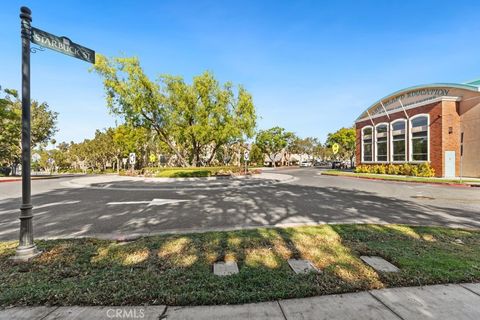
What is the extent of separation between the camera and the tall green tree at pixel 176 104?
2469 centimetres

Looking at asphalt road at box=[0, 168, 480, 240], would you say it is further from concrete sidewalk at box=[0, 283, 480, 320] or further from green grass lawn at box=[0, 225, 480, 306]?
concrete sidewalk at box=[0, 283, 480, 320]

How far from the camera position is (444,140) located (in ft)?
70.2

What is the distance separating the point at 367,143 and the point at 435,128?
9.04 m

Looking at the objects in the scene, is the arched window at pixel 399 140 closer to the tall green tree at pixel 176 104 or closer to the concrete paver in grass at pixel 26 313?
the tall green tree at pixel 176 104

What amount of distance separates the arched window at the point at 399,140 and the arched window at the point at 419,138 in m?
0.78

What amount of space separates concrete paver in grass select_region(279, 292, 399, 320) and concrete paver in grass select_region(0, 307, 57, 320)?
103 inches

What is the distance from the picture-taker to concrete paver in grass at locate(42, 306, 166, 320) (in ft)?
7.94

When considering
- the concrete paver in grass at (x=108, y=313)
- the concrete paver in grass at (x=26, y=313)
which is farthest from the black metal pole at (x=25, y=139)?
the concrete paver in grass at (x=108, y=313)

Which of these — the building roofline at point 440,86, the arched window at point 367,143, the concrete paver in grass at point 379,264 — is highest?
the building roofline at point 440,86

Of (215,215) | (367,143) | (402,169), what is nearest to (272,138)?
(367,143)

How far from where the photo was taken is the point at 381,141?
28.5 m

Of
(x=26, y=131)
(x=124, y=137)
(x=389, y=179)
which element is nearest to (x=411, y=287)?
(x=26, y=131)

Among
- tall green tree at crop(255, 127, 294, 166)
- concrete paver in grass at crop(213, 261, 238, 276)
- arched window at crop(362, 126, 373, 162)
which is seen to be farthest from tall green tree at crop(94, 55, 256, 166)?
tall green tree at crop(255, 127, 294, 166)

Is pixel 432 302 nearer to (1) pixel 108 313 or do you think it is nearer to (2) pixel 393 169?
(1) pixel 108 313
